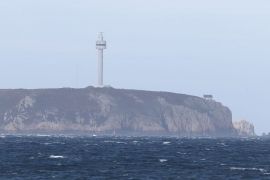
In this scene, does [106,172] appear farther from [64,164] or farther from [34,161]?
[34,161]

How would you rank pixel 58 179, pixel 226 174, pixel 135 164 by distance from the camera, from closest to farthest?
pixel 58 179
pixel 226 174
pixel 135 164

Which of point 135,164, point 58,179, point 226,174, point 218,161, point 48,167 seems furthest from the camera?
point 218,161

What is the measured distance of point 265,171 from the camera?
84.2m

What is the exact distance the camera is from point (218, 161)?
98875mm

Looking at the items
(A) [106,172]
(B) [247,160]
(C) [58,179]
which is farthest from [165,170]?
(B) [247,160]

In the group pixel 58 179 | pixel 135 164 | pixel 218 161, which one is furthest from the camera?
pixel 218 161

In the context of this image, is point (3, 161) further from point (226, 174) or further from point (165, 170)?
point (226, 174)

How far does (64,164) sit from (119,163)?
19.5 ft

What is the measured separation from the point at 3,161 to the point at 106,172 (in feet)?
54.5

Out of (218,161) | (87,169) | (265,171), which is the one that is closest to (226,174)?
(265,171)

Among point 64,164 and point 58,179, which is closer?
point 58,179

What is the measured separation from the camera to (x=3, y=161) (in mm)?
93688

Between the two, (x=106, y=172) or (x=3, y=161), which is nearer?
(x=106, y=172)

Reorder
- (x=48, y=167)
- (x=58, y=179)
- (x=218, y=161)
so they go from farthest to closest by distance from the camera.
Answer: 1. (x=218, y=161)
2. (x=48, y=167)
3. (x=58, y=179)
